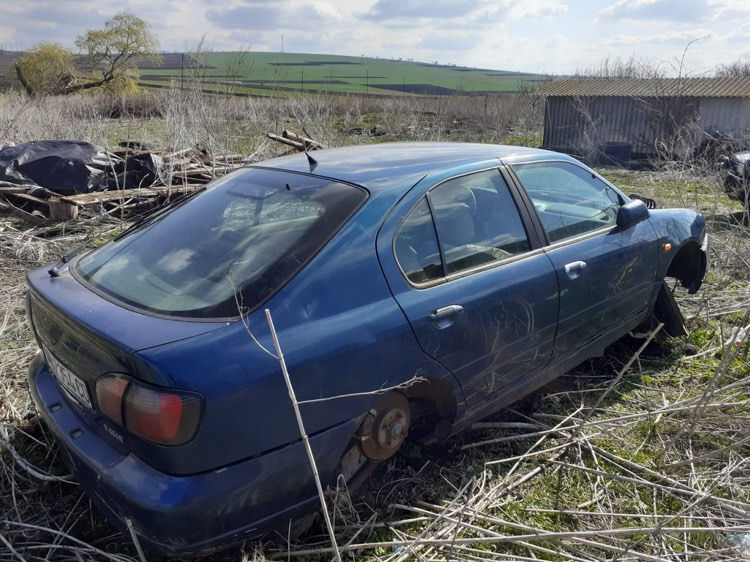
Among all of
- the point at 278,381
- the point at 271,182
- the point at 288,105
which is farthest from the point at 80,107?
the point at 278,381

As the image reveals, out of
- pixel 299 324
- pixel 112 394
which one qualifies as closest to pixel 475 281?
pixel 299 324

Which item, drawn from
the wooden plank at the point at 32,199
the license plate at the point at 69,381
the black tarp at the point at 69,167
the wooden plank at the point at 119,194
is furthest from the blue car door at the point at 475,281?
the wooden plank at the point at 32,199

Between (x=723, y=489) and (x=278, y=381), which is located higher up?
(x=278, y=381)

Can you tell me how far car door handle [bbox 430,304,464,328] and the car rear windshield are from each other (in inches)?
22.7

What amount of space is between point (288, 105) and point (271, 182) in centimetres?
1239

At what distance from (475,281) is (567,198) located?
1.32 m

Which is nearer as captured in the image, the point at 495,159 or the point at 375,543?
the point at 375,543

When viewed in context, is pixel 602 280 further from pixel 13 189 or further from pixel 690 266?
pixel 13 189

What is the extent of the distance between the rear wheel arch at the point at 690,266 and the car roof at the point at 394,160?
1675 mm

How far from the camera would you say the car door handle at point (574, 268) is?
3.21 meters

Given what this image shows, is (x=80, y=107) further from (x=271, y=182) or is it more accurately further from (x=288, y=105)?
(x=271, y=182)

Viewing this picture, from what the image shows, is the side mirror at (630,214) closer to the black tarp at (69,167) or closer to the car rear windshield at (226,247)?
the car rear windshield at (226,247)

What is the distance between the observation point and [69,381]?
233 cm

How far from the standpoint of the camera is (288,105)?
1446cm
